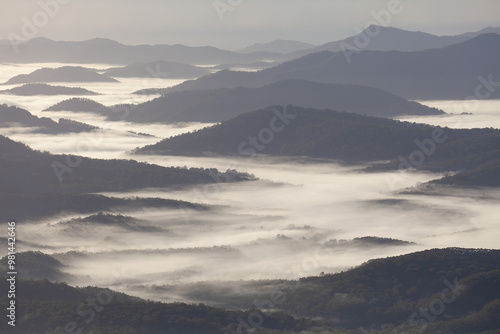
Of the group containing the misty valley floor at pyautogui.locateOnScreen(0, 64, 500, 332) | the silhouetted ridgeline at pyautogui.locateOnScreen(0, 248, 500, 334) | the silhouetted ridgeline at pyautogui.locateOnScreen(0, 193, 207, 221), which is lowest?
the silhouetted ridgeline at pyautogui.locateOnScreen(0, 248, 500, 334)

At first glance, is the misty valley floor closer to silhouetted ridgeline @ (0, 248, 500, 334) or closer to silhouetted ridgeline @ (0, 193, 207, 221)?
silhouetted ridgeline @ (0, 193, 207, 221)

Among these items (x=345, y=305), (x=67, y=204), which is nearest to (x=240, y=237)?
(x=67, y=204)

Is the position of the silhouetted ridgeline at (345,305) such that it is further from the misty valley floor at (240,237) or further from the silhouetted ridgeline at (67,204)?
the silhouetted ridgeline at (67,204)

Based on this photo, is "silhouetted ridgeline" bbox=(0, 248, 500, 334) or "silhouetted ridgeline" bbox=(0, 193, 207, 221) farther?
"silhouetted ridgeline" bbox=(0, 193, 207, 221)

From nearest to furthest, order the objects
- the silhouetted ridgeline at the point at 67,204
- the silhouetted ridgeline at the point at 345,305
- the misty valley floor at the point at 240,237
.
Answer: the silhouetted ridgeline at the point at 345,305
the misty valley floor at the point at 240,237
the silhouetted ridgeline at the point at 67,204

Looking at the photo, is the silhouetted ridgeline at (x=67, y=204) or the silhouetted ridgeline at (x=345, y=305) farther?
the silhouetted ridgeline at (x=67, y=204)

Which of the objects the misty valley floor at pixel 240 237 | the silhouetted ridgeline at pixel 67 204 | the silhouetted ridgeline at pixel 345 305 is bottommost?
the silhouetted ridgeline at pixel 345 305

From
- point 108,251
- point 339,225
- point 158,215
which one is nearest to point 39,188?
point 158,215

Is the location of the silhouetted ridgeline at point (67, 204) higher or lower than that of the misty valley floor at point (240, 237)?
higher

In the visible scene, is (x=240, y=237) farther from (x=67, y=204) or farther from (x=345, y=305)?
(x=345, y=305)

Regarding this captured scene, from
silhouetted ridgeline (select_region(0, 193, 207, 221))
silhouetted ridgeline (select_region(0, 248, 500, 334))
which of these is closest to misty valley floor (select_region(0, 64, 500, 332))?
silhouetted ridgeline (select_region(0, 193, 207, 221))

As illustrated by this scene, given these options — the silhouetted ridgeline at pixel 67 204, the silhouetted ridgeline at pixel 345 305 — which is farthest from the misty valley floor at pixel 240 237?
the silhouetted ridgeline at pixel 345 305

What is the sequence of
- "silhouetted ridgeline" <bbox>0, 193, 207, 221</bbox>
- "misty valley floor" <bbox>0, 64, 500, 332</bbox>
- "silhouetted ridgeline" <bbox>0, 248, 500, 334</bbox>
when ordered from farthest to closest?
"silhouetted ridgeline" <bbox>0, 193, 207, 221</bbox> < "misty valley floor" <bbox>0, 64, 500, 332</bbox> < "silhouetted ridgeline" <bbox>0, 248, 500, 334</bbox>

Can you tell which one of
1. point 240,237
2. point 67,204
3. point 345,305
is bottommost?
point 345,305
